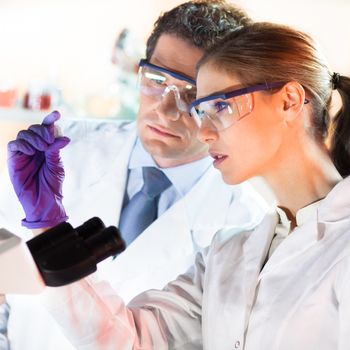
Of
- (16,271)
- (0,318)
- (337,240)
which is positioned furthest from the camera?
(0,318)

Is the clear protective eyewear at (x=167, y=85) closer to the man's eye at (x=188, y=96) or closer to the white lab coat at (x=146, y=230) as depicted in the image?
the man's eye at (x=188, y=96)

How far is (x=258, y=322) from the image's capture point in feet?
4.46

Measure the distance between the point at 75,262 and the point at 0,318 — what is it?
100 cm

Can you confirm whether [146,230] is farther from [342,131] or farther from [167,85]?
[342,131]

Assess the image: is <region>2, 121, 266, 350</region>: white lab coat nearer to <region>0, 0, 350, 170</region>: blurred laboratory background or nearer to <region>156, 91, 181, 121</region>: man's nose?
<region>156, 91, 181, 121</region>: man's nose

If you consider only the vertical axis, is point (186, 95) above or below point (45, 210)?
above

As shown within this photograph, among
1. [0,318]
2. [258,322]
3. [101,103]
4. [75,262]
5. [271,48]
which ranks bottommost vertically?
[0,318]

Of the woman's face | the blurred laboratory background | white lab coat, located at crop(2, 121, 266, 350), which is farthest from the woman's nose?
the blurred laboratory background

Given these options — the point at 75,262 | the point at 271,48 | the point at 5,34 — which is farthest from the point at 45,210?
the point at 5,34

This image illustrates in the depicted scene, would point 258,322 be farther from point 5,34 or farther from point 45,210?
point 5,34

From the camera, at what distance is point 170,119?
5.67ft

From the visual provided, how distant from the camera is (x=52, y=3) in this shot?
2.43 metres

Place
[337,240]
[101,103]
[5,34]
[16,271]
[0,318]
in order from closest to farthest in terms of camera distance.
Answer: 1. [16,271]
2. [337,240]
3. [0,318]
4. [5,34]
5. [101,103]

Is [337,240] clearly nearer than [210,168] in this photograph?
Yes
